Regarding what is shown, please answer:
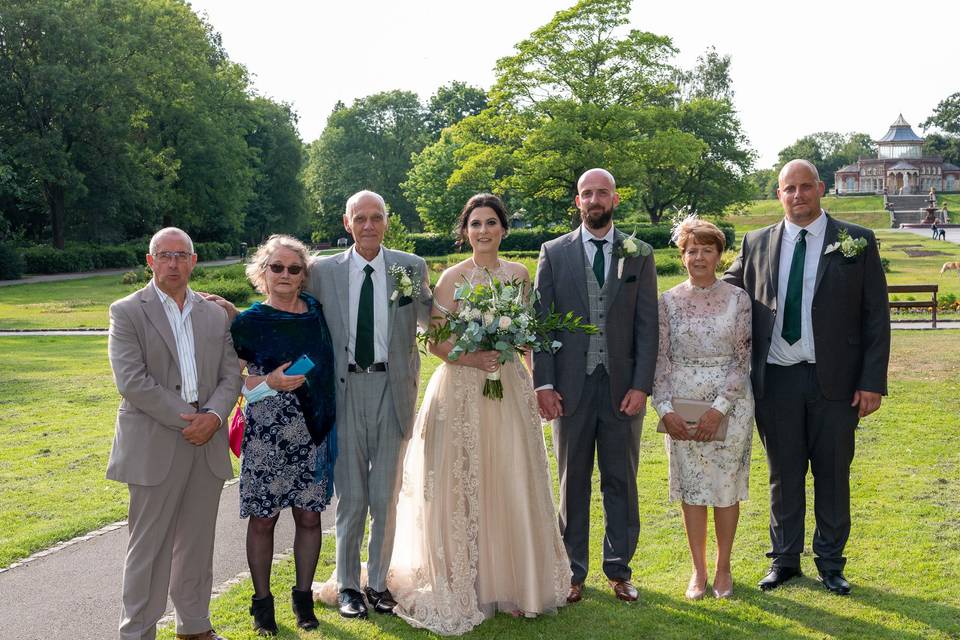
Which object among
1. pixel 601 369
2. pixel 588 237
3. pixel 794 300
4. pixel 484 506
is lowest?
pixel 484 506

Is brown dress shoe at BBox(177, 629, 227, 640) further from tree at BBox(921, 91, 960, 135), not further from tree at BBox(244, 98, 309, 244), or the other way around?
tree at BBox(921, 91, 960, 135)

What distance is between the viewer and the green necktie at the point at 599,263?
5629mm

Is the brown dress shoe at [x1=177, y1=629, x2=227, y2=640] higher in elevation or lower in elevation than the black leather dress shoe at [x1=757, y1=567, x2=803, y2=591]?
higher

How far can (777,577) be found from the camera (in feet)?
19.0

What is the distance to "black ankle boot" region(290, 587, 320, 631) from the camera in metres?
5.16

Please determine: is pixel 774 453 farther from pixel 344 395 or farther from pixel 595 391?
pixel 344 395

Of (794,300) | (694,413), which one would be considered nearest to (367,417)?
(694,413)

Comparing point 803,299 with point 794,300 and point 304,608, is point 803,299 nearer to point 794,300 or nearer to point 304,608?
point 794,300

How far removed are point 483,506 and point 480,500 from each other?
5cm

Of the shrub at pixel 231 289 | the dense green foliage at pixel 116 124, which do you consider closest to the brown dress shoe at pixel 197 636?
the shrub at pixel 231 289

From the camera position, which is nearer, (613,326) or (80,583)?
(613,326)

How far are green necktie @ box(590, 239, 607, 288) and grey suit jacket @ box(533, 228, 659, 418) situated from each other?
6 cm

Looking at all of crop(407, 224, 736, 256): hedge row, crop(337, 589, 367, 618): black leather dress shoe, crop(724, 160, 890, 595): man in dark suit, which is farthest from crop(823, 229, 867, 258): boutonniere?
crop(407, 224, 736, 256): hedge row

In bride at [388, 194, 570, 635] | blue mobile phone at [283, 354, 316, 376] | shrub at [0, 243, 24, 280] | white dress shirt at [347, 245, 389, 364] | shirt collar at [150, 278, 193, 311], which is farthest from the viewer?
shrub at [0, 243, 24, 280]
